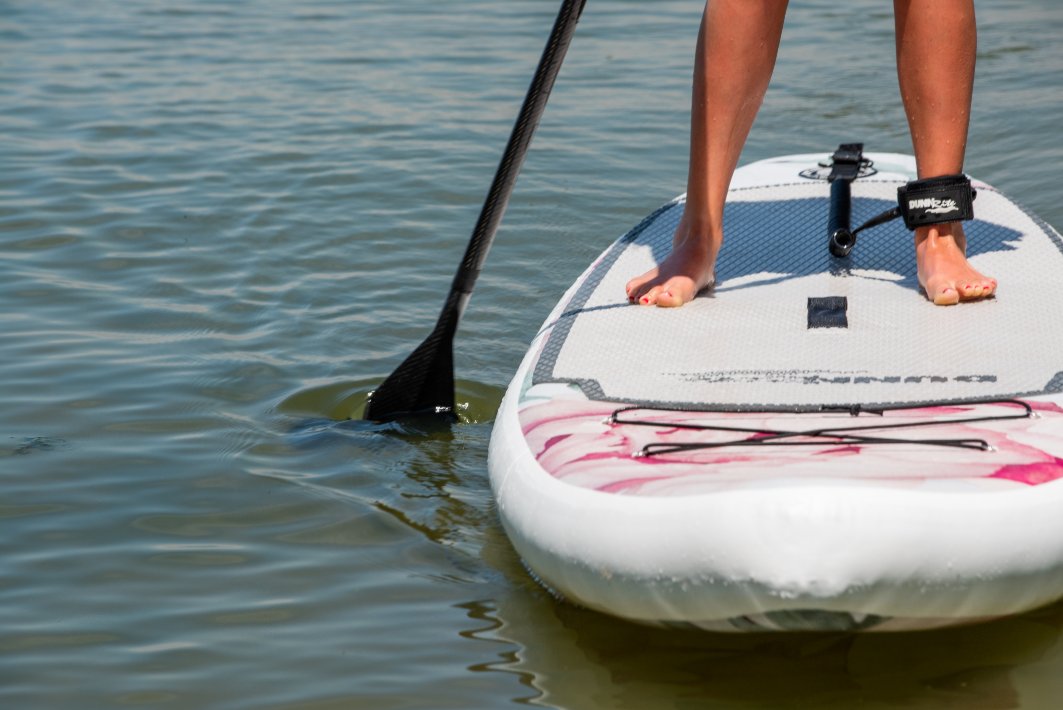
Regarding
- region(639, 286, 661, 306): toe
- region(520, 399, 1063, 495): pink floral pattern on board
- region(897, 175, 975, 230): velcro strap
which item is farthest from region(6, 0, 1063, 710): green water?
region(639, 286, 661, 306): toe

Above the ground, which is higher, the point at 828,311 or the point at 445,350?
the point at 828,311

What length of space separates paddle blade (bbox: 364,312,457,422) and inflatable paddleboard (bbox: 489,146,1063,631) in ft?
1.43

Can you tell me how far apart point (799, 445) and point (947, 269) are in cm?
100

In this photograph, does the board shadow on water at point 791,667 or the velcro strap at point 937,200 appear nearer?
the board shadow on water at point 791,667

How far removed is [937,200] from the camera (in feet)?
Result: 11.5

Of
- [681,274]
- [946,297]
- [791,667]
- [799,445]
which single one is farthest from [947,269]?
[791,667]

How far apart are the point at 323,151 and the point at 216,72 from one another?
1773mm

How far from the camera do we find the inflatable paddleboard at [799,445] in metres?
2.32

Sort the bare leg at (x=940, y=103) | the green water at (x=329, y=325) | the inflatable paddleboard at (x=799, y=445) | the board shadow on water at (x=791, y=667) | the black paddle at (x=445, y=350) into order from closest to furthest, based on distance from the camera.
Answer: the inflatable paddleboard at (x=799, y=445), the board shadow on water at (x=791, y=667), the green water at (x=329, y=325), the bare leg at (x=940, y=103), the black paddle at (x=445, y=350)

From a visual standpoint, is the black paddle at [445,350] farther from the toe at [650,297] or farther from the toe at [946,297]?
the toe at [946,297]

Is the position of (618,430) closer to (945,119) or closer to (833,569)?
(833,569)

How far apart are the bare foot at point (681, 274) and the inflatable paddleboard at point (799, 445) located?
35mm

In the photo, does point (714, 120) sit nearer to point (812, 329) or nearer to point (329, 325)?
point (812, 329)

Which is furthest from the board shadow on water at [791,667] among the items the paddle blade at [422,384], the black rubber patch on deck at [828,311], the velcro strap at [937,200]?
the paddle blade at [422,384]
